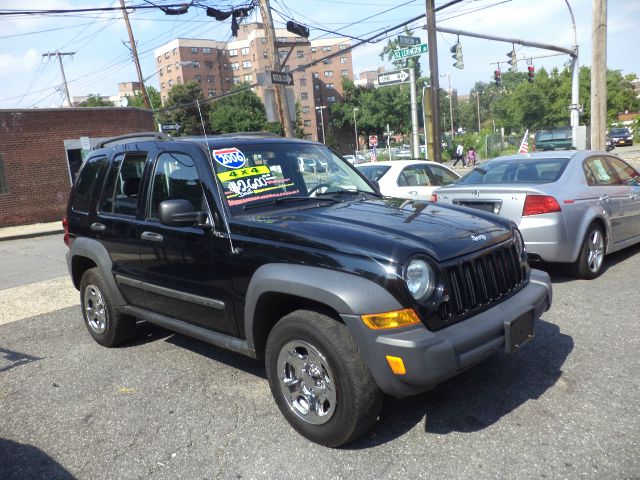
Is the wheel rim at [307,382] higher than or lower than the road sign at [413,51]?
lower

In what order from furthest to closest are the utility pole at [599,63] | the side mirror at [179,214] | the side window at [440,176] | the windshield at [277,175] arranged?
the utility pole at [599,63] < the side window at [440,176] < the windshield at [277,175] < the side mirror at [179,214]

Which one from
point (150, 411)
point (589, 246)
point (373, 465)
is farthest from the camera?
point (589, 246)

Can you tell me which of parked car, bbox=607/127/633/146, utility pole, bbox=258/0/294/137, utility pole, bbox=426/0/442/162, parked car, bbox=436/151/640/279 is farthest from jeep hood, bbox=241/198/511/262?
parked car, bbox=607/127/633/146

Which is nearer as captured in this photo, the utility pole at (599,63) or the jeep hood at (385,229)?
the jeep hood at (385,229)

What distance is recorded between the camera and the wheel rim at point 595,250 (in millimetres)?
6207

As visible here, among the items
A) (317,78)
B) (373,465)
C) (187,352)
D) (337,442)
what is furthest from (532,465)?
(317,78)

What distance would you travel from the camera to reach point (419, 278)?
9.50 feet

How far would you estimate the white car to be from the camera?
911 centimetres

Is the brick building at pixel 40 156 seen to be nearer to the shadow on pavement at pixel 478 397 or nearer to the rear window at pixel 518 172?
the rear window at pixel 518 172

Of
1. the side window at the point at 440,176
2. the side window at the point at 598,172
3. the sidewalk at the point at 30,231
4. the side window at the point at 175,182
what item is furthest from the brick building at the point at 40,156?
the side window at the point at 598,172

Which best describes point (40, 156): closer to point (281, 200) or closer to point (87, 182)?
point (87, 182)

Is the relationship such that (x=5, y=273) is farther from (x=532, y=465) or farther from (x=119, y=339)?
(x=532, y=465)

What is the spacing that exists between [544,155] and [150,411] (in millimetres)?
5625

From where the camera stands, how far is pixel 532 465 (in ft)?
9.27
